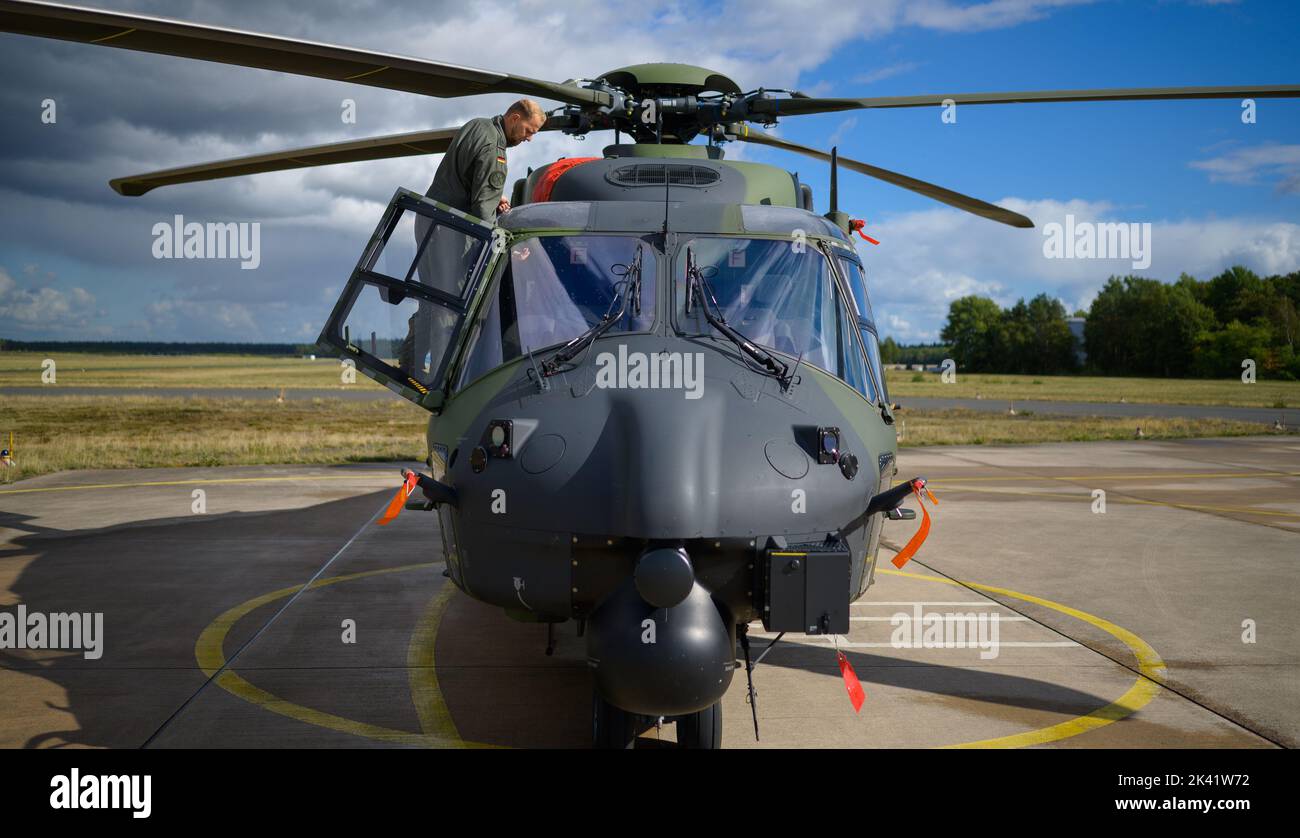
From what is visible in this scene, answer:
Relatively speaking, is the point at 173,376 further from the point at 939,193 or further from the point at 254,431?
the point at 939,193

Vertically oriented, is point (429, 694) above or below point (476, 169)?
below

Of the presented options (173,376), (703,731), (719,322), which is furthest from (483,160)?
(173,376)

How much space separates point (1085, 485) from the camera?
15.6m

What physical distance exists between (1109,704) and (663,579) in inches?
145

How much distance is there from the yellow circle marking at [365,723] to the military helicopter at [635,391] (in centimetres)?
105

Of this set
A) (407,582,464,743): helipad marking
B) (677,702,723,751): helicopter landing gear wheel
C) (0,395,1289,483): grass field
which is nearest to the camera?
(677,702,723,751): helicopter landing gear wheel

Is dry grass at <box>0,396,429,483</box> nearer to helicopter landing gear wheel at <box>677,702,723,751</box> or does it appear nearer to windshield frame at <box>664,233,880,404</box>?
windshield frame at <box>664,233,880,404</box>

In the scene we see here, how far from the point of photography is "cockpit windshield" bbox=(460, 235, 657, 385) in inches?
183

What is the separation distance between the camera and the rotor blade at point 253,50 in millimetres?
4523

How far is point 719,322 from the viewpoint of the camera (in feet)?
15.0

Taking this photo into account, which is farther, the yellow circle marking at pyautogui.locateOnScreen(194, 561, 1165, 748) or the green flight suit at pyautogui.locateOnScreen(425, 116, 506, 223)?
the green flight suit at pyautogui.locateOnScreen(425, 116, 506, 223)

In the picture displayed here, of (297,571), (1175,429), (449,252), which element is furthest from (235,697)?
(1175,429)

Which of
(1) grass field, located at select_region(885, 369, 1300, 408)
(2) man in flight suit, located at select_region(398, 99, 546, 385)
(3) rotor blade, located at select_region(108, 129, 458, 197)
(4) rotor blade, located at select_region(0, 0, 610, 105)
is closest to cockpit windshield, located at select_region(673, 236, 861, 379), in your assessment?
(2) man in flight suit, located at select_region(398, 99, 546, 385)

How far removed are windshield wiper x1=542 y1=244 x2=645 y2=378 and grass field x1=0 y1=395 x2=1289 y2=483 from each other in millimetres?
13564
